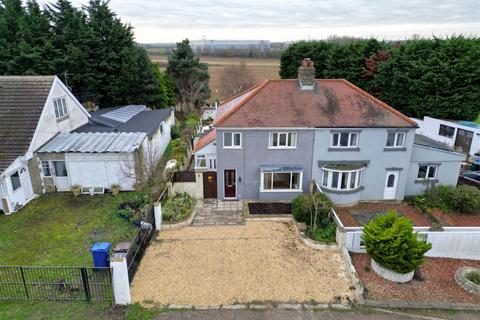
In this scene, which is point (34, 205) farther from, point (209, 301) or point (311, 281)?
point (311, 281)

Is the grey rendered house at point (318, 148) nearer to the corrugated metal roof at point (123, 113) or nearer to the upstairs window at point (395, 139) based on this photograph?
the upstairs window at point (395, 139)

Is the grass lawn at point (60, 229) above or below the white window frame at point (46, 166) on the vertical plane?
below

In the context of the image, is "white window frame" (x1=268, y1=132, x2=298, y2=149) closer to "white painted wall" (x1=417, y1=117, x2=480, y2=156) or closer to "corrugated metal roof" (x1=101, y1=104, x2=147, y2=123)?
"corrugated metal roof" (x1=101, y1=104, x2=147, y2=123)

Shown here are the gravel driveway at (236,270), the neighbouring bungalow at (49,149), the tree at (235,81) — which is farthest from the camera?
the tree at (235,81)

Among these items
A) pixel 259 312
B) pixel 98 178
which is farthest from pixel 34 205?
pixel 259 312

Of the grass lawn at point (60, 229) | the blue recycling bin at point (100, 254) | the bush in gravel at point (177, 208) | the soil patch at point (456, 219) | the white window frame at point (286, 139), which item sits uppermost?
the white window frame at point (286, 139)

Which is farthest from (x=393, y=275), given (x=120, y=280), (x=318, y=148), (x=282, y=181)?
(x=120, y=280)

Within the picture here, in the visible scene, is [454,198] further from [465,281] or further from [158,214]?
[158,214]

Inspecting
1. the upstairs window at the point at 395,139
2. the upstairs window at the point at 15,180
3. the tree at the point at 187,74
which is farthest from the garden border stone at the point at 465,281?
the tree at the point at 187,74
